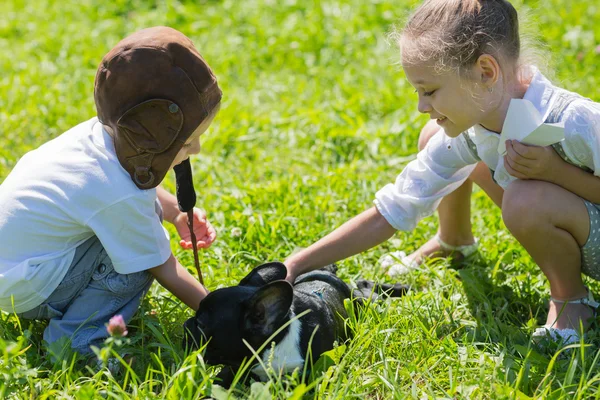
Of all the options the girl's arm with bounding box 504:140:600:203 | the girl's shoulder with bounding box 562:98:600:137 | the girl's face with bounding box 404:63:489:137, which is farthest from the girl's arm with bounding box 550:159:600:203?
the girl's face with bounding box 404:63:489:137

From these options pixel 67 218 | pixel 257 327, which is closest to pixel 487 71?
pixel 257 327

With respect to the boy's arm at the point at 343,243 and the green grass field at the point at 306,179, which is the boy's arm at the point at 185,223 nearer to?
the green grass field at the point at 306,179

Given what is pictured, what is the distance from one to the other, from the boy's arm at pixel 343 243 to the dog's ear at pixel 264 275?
0.20 metres

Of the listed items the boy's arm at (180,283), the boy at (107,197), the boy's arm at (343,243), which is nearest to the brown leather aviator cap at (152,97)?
the boy at (107,197)

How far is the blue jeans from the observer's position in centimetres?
288

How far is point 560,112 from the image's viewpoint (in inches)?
112

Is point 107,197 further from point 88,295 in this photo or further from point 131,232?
point 88,295

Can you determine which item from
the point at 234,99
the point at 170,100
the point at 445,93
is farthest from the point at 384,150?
the point at 170,100

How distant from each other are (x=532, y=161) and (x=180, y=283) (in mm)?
1433

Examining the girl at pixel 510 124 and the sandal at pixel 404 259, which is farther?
the sandal at pixel 404 259

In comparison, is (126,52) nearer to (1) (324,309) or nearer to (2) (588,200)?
(1) (324,309)

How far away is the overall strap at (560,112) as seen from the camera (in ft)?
9.35

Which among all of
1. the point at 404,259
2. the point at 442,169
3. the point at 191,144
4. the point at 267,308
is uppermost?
the point at 191,144

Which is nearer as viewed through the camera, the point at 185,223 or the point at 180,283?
the point at 180,283
